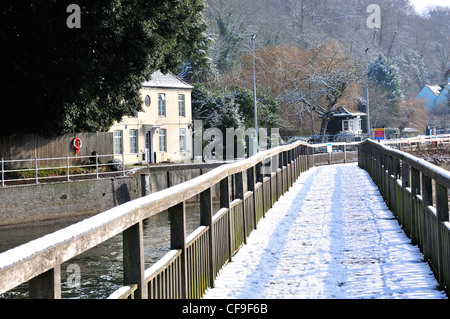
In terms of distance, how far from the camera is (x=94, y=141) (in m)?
34.5

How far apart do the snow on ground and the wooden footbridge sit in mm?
199

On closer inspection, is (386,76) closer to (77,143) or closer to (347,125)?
(347,125)

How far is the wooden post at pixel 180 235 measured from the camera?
5707 mm

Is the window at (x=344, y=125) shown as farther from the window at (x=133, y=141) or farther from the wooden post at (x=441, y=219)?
the wooden post at (x=441, y=219)

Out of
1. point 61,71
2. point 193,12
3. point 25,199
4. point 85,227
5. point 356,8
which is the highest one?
point 356,8

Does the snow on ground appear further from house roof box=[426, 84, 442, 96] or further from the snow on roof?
house roof box=[426, 84, 442, 96]

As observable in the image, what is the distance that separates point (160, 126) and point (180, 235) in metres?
43.3

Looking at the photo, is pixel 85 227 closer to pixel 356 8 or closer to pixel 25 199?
pixel 25 199

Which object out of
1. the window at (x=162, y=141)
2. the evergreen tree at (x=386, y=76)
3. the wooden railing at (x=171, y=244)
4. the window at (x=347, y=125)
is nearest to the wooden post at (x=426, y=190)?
the wooden railing at (x=171, y=244)

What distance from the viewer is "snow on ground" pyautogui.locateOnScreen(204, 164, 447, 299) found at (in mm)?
6676
